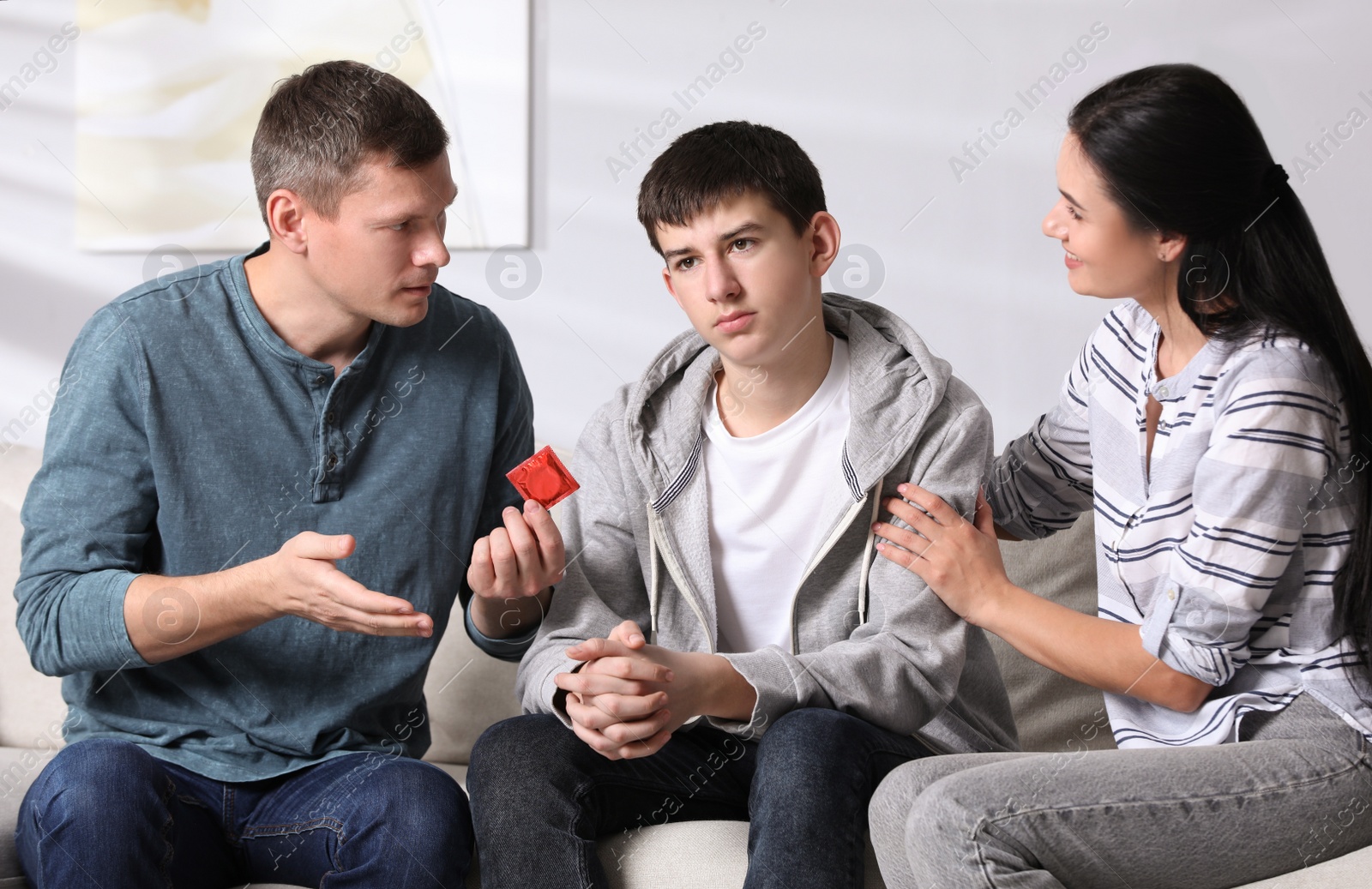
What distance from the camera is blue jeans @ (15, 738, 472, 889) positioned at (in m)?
1.27

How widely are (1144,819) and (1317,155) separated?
1.72 metres

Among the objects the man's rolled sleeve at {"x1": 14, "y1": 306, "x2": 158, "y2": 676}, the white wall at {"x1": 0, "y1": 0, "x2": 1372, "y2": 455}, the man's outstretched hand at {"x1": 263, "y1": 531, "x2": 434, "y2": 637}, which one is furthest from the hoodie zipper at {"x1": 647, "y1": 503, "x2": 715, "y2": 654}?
the white wall at {"x1": 0, "y1": 0, "x2": 1372, "y2": 455}

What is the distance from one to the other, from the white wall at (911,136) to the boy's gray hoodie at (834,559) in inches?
35.1

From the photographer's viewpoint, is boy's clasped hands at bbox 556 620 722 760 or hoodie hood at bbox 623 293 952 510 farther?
hoodie hood at bbox 623 293 952 510

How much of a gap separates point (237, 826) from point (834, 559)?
0.83 meters

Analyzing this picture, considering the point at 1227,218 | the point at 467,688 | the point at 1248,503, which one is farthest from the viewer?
the point at 467,688

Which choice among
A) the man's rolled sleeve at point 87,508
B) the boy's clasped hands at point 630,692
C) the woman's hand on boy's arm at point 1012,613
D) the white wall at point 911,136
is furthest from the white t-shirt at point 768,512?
the white wall at point 911,136

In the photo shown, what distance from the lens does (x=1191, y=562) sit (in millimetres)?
1264

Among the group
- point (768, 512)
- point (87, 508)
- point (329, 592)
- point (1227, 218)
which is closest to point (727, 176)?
point (768, 512)

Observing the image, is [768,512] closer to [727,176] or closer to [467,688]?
[727,176]

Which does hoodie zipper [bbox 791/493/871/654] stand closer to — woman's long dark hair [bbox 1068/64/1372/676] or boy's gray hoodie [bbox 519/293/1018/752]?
boy's gray hoodie [bbox 519/293/1018/752]

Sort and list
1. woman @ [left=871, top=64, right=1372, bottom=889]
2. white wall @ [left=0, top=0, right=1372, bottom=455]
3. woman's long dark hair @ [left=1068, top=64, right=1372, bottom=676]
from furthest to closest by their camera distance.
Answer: white wall @ [left=0, top=0, right=1372, bottom=455], woman's long dark hair @ [left=1068, top=64, right=1372, bottom=676], woman @ [left=871, top=64, right=1372, bottom=889]

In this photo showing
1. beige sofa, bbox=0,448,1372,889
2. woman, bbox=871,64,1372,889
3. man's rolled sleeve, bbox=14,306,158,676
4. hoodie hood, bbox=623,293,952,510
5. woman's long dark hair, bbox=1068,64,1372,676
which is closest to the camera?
woman, bbox=871,64,1372,889

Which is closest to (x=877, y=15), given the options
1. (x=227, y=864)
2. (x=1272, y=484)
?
(x=1272, y=484)
